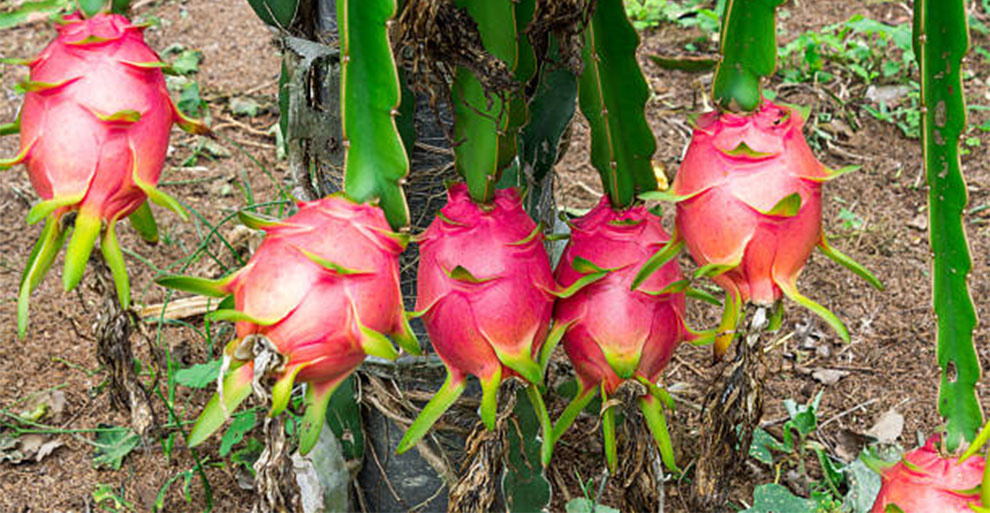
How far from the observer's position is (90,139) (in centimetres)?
86

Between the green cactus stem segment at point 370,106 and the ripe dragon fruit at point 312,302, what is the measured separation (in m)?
0.04

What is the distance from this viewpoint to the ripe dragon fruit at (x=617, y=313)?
0.97 meters

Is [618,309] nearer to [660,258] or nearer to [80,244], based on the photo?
[660,258]

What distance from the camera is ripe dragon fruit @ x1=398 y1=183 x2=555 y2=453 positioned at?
0.90m

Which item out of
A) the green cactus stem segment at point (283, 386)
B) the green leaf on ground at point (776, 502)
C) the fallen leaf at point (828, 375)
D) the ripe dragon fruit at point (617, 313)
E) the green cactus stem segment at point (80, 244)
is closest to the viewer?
the green cactus stem segment at point (283, 386)

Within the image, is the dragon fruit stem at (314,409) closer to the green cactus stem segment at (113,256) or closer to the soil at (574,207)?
the green cactus stem segment at (113,256)

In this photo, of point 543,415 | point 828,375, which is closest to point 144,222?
point 543,415

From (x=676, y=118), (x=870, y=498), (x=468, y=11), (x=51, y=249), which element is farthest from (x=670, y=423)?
(x=676, y=118)

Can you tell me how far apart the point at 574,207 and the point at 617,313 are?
50.4 inches

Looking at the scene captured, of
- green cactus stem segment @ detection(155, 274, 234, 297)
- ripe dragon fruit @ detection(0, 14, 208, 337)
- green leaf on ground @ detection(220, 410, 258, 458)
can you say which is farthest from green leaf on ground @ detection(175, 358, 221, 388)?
green cactus stem segment @ detection(155, 274, 234, 297)

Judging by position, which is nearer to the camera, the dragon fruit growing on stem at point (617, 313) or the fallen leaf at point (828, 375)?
the dragon fruit growing on stem at point (617, 313)

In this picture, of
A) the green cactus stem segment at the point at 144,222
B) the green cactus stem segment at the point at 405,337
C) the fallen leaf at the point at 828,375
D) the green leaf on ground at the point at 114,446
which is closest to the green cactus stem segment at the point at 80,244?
the green cactus stem segment at the point at 144,222

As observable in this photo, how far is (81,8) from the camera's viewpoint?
3.13ft

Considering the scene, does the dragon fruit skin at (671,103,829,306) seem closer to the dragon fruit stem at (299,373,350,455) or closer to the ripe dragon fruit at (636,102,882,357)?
the ripe dragon fruit at (636,102,882,357)
